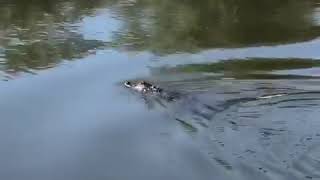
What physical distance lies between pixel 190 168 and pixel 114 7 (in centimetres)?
937

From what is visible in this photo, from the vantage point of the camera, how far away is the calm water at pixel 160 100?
6.30 m

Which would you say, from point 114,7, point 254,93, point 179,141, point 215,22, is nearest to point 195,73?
point 254,93

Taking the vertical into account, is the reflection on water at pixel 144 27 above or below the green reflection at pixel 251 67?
above

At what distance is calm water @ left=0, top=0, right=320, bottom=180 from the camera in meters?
6.30

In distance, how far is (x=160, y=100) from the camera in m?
8.09

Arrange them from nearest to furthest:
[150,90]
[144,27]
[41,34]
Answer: [150,90] < [41,34] < [144,27]

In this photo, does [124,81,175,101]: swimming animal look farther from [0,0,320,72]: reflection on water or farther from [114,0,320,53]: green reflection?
[114,0,320,53]: green reflection

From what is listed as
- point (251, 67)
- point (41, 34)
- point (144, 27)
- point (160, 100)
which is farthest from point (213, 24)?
point (160, 100)

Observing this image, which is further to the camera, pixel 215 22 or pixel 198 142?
pixel 215 22

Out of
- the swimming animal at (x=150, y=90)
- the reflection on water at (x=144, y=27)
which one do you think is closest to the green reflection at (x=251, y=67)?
the swimming animal at (x=150, y=90)

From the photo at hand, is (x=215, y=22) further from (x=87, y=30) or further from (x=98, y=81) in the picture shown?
(x=98, y=81)

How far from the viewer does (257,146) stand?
640 cm

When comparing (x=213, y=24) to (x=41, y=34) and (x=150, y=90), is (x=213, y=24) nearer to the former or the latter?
(x=41, y=34)

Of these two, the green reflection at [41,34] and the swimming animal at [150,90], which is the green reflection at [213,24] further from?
the swimming animal at [150,90]
